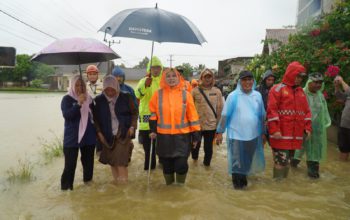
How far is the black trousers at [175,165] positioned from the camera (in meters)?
4.37

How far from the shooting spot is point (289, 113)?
4.61 meters

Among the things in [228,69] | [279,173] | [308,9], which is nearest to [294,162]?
[279,173]

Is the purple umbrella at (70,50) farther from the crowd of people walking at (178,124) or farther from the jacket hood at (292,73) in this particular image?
the jacket hood at (292,73)

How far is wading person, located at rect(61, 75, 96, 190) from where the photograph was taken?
4281 millimetres

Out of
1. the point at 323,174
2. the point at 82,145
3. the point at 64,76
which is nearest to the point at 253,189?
the point at 323,174

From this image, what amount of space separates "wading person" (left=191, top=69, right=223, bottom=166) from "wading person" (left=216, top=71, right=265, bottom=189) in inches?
37.6

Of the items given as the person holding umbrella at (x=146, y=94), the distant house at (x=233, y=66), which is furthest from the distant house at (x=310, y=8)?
the person holding umbrella at (x=146, y=94)

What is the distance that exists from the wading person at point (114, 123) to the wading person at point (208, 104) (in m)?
1.51

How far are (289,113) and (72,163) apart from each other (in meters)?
2.99

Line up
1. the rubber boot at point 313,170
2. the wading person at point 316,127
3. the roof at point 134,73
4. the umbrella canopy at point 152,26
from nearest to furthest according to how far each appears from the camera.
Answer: the umbrella canopy at point 152,26, the wading person at point 316,127, the rubber boot at point 313,170, the roof at point 134,73

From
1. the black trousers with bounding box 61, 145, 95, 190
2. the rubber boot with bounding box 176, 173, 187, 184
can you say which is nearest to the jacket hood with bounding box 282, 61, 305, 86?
the rubber boot with bounding box 176, 173, 187, 184

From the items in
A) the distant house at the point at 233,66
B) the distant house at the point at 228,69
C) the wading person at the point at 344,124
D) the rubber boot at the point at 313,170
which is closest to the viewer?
the rubber boot at the point at 313,170

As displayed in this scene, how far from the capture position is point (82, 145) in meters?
4.43

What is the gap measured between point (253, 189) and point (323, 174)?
156 centimetres
